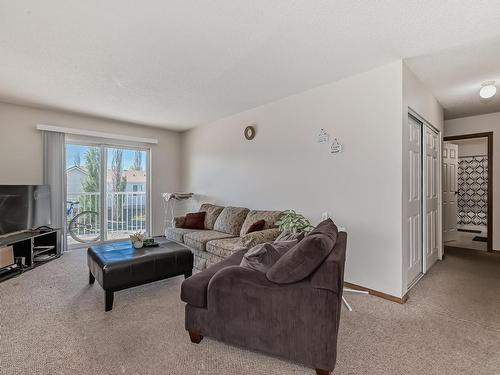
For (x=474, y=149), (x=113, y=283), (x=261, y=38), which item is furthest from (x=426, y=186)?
(x=474, y=149)

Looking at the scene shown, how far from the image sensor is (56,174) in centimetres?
437

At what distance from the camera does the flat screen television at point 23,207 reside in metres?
3.51

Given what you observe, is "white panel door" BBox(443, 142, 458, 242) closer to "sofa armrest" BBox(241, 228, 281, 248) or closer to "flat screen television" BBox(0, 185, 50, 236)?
"sofa armrest" BBox(241, 228, 281, 248)

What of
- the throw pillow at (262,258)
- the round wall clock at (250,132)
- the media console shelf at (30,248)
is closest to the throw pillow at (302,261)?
the throw pillow at (262,258)

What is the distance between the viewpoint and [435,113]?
3.67 metres

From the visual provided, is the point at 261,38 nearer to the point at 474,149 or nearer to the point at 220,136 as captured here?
the point at 220,136

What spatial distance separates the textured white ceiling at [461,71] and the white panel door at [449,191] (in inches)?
52.7

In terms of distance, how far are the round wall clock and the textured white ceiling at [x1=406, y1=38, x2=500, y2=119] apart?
90.0 inches

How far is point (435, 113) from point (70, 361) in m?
4.87

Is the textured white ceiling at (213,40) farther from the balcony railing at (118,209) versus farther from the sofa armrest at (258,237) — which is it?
the balcony railing at (118,209)

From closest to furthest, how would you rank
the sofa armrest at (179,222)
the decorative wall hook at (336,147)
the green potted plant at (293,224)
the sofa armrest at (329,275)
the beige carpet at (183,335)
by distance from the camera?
1. the sofa armrest at (329,275)
2. the beige carpet at (183,335)
3. the green potted plant at (293,224)
4. the decorative wall hook at (336,147)
5. the sofa armrest at (179,222)

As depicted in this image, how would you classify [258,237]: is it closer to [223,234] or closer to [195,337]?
[223,234]

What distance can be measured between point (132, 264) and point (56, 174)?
9.75ft

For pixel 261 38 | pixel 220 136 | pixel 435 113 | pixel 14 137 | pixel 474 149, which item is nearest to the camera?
pixel 261 38
